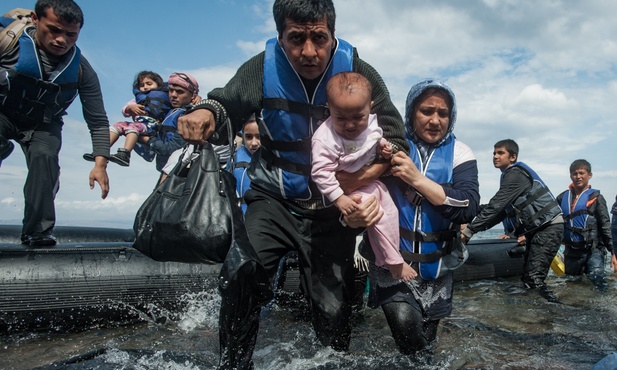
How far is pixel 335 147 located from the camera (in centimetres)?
271

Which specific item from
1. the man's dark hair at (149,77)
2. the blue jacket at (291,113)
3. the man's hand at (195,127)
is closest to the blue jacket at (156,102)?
the man's dark hair at (149,77)

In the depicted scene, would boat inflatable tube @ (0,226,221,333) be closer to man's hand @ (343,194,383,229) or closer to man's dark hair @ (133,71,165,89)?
man's hand @ (343,194,383,229)

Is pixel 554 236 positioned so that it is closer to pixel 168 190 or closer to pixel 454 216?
pixel 454 216

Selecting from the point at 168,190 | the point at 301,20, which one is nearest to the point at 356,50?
the point at 301,20

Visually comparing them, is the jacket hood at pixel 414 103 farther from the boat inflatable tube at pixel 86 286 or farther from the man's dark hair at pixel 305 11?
the boat inflatable tube at pixel 86 286

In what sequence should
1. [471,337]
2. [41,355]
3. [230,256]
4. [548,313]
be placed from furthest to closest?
[548,313]
[471,337]
[41,355]
[230,256]

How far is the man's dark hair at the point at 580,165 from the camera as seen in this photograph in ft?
31.1

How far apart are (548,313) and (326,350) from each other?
4176 mm

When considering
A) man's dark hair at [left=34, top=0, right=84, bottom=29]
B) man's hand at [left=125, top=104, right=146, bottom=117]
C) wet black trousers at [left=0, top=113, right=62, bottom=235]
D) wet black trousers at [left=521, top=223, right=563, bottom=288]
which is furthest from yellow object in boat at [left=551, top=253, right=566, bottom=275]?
man's dark hair at [left=34, top=0, right=84, bottom=29]

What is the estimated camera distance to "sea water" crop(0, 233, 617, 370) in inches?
129

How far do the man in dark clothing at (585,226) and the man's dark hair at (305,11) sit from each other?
8.49 metres

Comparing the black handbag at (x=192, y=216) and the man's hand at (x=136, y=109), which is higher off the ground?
the man's hand at (x=136, y=109)

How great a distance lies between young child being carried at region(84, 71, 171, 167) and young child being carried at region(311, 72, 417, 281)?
17.7 feet

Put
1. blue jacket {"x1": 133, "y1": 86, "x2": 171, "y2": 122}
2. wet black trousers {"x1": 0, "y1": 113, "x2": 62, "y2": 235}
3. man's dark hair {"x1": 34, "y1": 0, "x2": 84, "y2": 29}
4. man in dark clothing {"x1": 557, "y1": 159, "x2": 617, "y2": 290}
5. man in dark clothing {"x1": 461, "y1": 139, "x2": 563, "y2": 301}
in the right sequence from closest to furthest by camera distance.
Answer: man's dark hair {"x1": 34, "y1": 0, "x2": 84, "y2": 29}
wet black trousers {"x1": 0, "y1": 113, "x2": 62, "y2": 235}
man in dark clothing {"x1": 461, "y1": 139, "x2": 563, "y2": 301}
blue jacket {"x1": 133, "y1": 86, "x2": 171, "y2": 122}
man in dark clothing {"x1": 557, "y1": 159, "x2": 617, "y2": 290}
